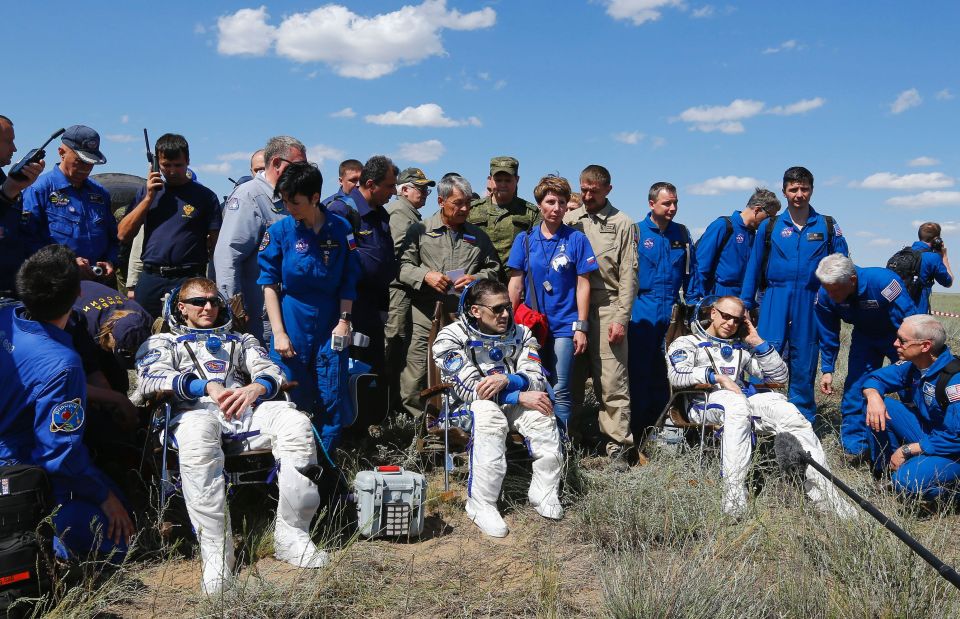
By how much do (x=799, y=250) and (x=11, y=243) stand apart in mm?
6029

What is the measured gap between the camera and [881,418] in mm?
5312

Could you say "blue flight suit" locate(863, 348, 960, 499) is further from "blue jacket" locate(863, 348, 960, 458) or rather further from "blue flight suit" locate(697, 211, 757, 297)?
"blue flight suit" locate(697, 211, 757, 297)

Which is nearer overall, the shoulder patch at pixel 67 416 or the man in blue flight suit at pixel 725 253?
the shoulder patch at pixel 67 416

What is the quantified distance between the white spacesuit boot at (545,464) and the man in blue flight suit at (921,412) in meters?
2.08

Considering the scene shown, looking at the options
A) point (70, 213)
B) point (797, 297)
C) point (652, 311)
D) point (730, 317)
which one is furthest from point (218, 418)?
point (797, 297)

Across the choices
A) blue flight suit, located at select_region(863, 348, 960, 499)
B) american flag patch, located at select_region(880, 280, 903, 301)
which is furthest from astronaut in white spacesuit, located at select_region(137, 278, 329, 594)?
american flag patch, located at select_region(880, 280, 903, 301)

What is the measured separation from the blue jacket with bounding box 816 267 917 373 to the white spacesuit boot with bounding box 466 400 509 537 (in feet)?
10.3

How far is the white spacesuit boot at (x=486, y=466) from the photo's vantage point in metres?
4.64

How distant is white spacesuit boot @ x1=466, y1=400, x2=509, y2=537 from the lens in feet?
15.2

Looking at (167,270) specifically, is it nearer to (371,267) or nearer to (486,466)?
(371,267)

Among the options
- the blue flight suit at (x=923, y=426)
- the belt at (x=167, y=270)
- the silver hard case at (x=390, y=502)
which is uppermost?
the belt at (x=167, y=270)

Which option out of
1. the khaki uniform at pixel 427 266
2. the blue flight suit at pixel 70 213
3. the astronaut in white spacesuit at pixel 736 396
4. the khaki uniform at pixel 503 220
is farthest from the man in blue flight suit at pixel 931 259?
the blue flight suit at pixel 70 213

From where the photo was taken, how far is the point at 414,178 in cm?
714

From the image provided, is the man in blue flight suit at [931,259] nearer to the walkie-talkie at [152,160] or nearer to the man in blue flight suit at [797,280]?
the man in blue flight suit at [797,280]
